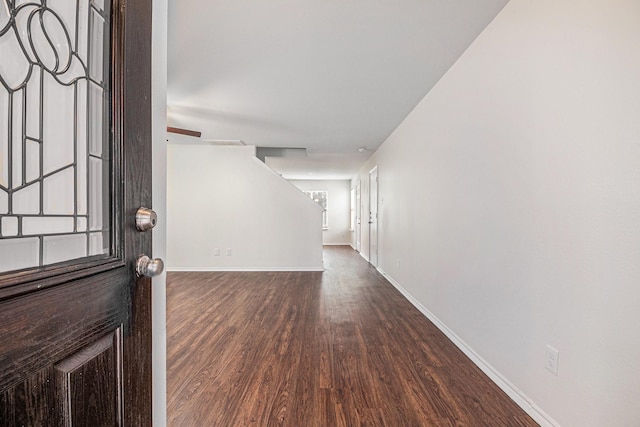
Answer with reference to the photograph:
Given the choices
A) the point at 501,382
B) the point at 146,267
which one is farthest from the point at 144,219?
the point at 501,382

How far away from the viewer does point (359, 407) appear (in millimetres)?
1572

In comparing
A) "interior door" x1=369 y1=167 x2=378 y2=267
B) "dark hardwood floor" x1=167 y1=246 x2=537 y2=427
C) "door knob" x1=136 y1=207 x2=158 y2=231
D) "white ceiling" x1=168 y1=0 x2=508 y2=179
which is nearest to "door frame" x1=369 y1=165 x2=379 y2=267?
"interior door" x1=369 y1=167 x2=378 y2=267

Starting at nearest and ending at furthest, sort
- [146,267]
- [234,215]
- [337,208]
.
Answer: [146,267] → [234,215] → [337,208]

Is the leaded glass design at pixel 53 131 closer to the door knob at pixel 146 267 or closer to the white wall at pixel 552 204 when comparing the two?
the door knob at pixel 146 267

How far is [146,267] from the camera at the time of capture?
26.3 inches

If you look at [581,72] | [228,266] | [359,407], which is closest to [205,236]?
[228,266]

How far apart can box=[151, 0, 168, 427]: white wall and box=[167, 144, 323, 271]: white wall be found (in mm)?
4477

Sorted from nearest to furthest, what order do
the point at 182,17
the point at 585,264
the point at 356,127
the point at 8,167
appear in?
1. the point at 8,167
2. the point at 585,264
3. the point at 182,17
4. the point at 356,127

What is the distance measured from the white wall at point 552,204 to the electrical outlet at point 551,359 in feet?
0.10

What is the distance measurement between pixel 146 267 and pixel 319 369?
1.62 m

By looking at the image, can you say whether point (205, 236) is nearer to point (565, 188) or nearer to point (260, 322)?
point (260, 322)

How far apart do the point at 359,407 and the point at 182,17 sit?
2.66m

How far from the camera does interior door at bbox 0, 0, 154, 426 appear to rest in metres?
0.43

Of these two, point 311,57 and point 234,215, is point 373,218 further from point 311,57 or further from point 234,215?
point 311,57
